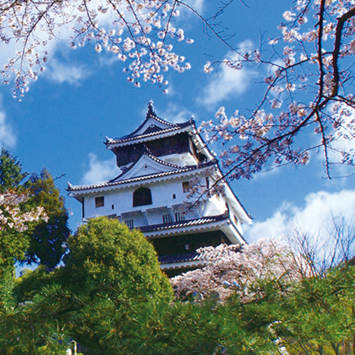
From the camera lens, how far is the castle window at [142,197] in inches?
952

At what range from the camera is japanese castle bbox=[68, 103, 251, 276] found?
20578 millimetres

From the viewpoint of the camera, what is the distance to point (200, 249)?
1916 centimetres

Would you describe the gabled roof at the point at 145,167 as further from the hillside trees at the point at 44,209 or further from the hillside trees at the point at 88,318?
the hillside trees at the point at 88,318

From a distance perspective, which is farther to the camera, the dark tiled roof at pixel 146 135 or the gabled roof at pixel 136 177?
the dark tiled roof at pixel 146 135

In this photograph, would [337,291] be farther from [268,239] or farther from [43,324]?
[268,239]

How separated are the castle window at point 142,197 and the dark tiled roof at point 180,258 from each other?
15.8 ft

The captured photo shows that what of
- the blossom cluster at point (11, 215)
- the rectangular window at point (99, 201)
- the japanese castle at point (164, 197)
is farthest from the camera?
the rectangular window at point (99, 201)

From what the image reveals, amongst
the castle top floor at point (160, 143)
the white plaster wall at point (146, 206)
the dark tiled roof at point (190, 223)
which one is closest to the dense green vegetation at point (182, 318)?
the dark tiled roof at point (190, 223)

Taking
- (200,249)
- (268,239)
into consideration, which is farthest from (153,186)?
(268,239)

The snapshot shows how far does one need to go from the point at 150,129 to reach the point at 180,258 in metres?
12.4

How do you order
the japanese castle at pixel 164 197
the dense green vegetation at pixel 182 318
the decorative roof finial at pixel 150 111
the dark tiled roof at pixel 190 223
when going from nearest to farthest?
the dense green vegetation at pixel 182 318 → the dark tiled roof at pixel 190 223 → the japanese castle at pixel 164 197 → the decorative roof finial at pixel 150 111

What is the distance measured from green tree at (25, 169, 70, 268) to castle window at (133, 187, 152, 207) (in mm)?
7926

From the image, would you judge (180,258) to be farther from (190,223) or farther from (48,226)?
(48,226)

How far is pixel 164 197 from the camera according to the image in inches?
938
